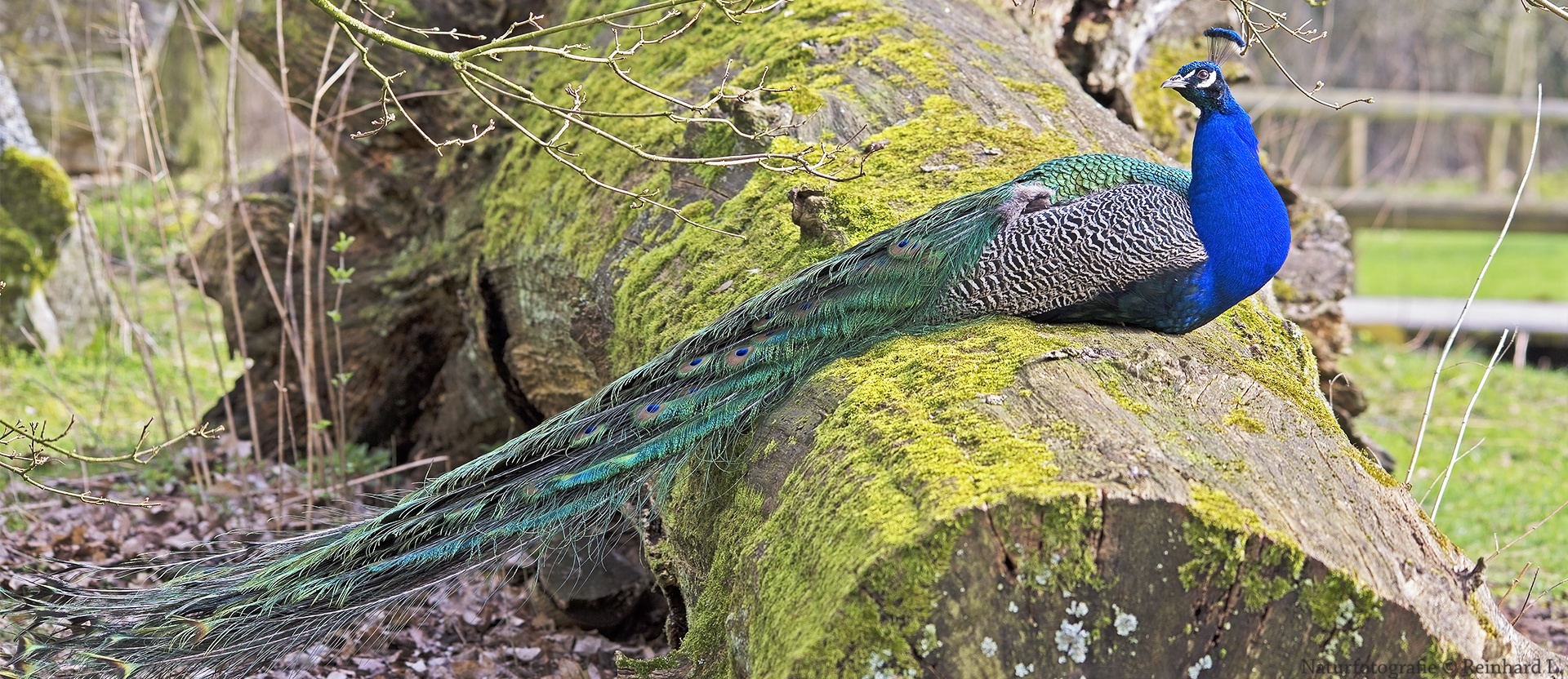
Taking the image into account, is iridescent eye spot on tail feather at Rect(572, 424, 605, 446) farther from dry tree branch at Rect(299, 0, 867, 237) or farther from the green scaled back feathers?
dry tree branch at Rect(299, 0, 867, 237)

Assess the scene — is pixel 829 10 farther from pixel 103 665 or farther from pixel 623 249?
pixel 103 665

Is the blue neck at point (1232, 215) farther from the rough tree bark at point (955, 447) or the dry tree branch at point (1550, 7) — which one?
the dry tree branch at point (1550, 7)

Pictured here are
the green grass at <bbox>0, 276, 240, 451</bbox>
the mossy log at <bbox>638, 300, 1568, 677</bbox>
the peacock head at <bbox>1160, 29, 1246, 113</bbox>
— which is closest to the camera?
the mossy log at <bbox>638, 300, 1568, 677</bbox>

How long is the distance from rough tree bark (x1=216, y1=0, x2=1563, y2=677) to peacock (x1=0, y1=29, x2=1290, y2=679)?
11 cm

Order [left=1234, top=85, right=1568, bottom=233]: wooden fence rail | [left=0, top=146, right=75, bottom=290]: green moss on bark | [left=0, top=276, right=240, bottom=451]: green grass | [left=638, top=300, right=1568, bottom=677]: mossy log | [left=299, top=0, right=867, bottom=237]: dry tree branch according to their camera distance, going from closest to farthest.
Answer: [left=638, top=300, right=1568, bottom=677]: mossy log
[left=299, top=0, right=867, bottom=237]: dry tree branch
[left=0, top=276, right=240, bottom=451]: green grass
[left=0, top=146, right=75, bottom=290]: green moss on bark
[left=1234, top=85, right=1568, bottom=233]: wooden fence rail

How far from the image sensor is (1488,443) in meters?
7.00

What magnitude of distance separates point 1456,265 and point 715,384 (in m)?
13.9

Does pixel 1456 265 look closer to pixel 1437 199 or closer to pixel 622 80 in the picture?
pixel 1437 199

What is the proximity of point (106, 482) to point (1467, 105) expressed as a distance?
10459 millimetres

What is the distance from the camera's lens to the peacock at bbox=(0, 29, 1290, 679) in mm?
2885

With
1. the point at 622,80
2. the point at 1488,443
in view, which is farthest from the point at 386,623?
the point at 1488,443

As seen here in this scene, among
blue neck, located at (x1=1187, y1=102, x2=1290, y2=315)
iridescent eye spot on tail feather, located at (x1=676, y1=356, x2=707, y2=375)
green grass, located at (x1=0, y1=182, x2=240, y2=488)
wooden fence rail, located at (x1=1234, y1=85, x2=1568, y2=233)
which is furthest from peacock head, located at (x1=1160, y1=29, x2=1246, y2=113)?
wooden fence rail, located at (x1=1234, y1=85, x2=1568, y2=233)

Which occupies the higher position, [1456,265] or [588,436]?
[588,436]

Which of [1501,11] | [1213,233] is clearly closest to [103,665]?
[1213,233]
